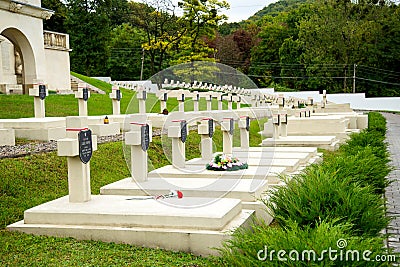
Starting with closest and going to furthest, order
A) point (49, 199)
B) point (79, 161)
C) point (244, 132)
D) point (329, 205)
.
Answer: point (329, 205)
point (79, 161)
point (49, 199)
point (244, 132)

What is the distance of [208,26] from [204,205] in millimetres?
31115

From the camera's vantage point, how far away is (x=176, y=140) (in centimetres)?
948

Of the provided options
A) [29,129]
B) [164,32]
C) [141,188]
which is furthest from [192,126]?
[164,32]

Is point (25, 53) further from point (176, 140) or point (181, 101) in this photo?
point (176, 140)

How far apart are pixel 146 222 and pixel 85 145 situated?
145 cm

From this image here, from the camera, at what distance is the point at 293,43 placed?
6084cm

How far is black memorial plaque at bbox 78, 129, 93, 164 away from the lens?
6727 millimetres

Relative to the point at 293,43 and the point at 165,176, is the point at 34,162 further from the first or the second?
the point at 293,43

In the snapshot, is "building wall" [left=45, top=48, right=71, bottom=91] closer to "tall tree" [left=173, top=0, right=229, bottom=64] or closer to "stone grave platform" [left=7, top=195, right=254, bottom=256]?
"tall tree" [left=173, top=0, right=229, bottom=64]

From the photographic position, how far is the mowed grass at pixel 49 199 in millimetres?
5410

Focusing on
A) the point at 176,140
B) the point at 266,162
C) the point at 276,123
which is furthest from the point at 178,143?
the point at 276,123

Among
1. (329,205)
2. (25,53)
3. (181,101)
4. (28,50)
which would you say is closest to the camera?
(329,205)

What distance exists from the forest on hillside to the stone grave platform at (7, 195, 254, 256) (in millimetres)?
34652

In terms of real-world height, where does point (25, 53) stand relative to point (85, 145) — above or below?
above
